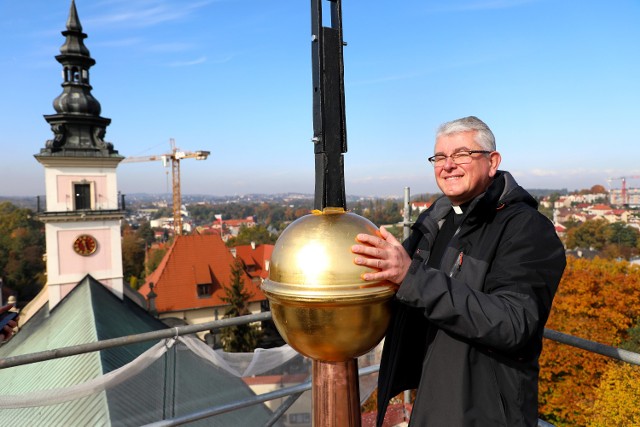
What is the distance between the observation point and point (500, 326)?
61.6 inches

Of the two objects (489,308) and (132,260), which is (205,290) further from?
(132,260)

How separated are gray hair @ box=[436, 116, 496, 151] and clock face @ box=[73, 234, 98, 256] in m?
25.3

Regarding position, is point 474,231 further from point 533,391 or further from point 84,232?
point 84,232

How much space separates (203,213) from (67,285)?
17582cm

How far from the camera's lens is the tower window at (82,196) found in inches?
937

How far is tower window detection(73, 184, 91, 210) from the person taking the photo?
23797mm

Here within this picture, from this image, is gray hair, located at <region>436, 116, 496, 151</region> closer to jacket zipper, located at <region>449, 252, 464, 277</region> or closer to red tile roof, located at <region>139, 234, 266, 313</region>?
jacket zipper, located at <region>449, 252, 464, 277</region>

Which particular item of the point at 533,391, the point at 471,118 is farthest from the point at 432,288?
the point at 471,118

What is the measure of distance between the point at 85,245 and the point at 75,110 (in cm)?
657

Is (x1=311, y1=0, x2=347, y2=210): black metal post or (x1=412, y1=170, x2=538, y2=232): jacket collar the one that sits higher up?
(x1=311, y1=0, x2=347, y2=210): black metal post

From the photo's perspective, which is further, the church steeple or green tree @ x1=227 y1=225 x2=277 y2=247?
green tree @ x1=227 y1=225 x2=277 y2=247

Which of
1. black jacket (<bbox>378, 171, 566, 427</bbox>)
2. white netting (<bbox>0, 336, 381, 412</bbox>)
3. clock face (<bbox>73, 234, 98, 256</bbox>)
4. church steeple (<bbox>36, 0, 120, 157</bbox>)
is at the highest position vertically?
church steeple (<bbox>36, 0, 120, 157</bbox>)

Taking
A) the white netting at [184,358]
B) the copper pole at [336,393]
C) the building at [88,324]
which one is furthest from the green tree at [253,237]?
the copper pole at [336,393]

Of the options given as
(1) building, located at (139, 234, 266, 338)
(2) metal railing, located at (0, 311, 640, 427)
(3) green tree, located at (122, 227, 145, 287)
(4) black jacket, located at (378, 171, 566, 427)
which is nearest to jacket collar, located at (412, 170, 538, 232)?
(4) black jacket, located at (378, 171, 566, 427)
